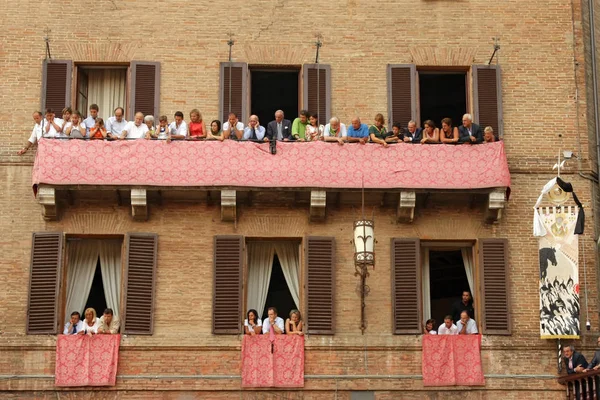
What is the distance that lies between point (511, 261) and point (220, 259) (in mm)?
5988

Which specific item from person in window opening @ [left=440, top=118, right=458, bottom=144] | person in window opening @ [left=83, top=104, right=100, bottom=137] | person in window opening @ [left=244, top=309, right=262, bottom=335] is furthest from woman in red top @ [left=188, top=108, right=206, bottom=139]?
person in window opening @ [left=440, top=118, right=458, bottom=144]

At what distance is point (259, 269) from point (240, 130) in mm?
2925

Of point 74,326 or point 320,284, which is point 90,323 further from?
point 320,284

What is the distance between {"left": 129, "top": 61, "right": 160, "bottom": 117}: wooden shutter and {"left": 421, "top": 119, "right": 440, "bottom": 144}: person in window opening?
565cm

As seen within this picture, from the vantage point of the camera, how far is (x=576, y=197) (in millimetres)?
30078

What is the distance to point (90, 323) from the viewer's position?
96.9 feet

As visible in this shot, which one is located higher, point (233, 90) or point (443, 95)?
point (443, 95)

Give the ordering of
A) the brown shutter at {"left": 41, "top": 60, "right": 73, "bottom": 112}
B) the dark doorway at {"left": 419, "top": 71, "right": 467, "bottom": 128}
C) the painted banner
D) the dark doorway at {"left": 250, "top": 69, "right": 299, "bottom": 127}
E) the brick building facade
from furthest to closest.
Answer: the dark doorway at {"left": 419, "top": 71, "right": 467, "bottom": 128} → the dark doorway at {"left": 250, "top": 69, "right": 299, "bottom": 127} → the brown shutter at {"left": 41, "top": 60, "right": 73, "bottom": 112} → the painted banner → the brick building facade

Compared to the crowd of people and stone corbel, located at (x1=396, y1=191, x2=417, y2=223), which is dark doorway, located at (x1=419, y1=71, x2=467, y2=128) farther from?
stone corbel, located at (x1=396, y1=191, x2=417, y2=223)

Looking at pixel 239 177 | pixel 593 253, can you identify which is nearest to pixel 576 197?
Answer: pixel 593 253

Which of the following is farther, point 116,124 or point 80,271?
point 116,124

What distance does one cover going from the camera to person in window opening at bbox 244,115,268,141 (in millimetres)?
30531

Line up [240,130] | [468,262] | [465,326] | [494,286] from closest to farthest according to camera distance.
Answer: [465,326] → [494,286] → [240,130] → [468,262]

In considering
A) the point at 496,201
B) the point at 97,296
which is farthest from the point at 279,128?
the point at 97,296
